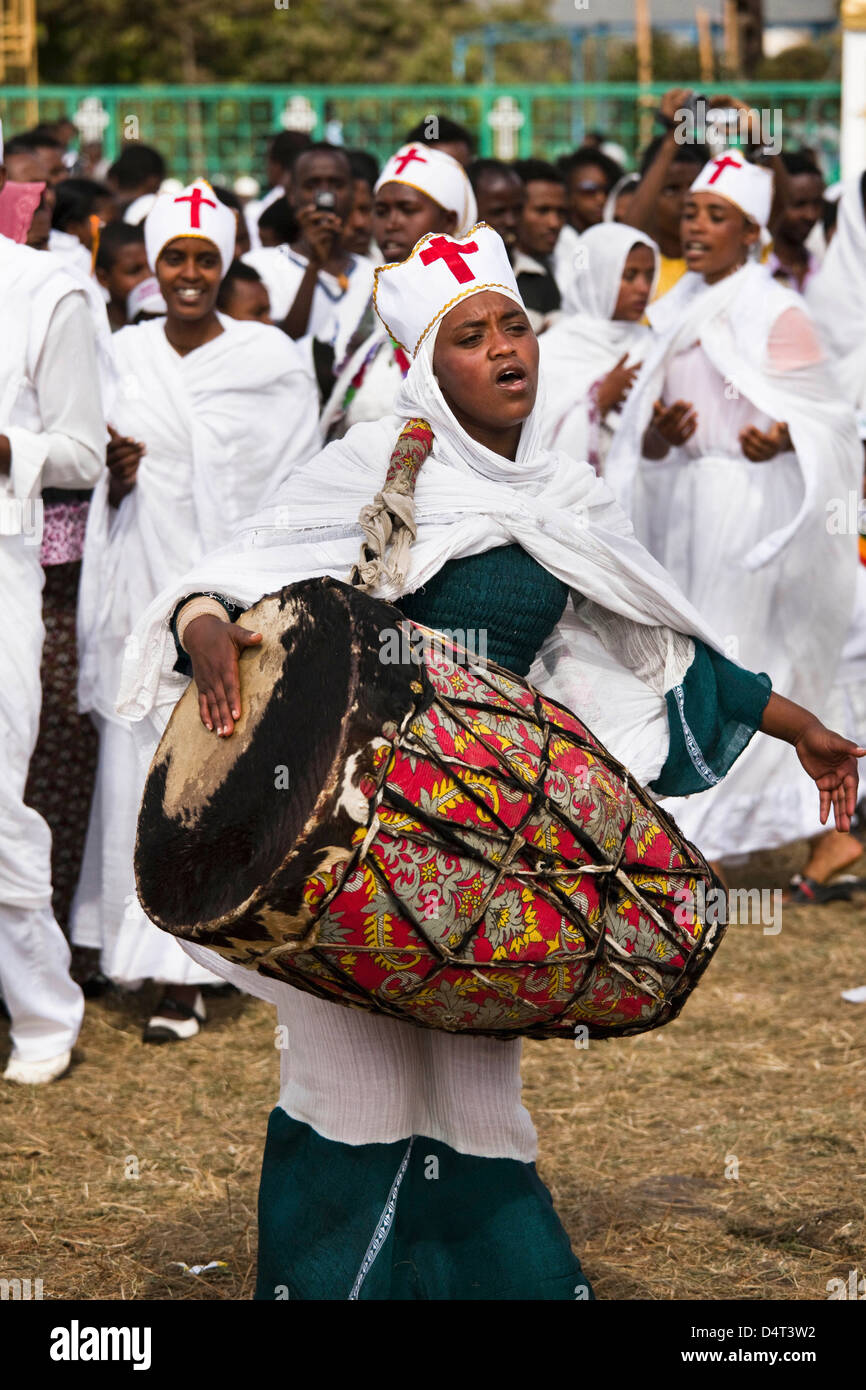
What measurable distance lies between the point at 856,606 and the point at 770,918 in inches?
52.3

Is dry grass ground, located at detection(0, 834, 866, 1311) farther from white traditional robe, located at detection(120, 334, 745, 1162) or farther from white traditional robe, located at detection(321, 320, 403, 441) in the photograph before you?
white traditional robe, located at detection(321, 320, 403, 441)

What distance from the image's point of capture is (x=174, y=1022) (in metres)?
5.46

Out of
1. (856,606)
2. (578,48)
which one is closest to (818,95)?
(578,48)

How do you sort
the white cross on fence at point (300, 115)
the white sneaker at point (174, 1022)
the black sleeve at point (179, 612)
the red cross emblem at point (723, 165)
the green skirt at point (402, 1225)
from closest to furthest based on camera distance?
the black sleeve at point (179, 612) → the green skirt at point (402, 1225) → the white sneaker at point (174, 1022) → the red cross emblem at point (723, 165) → the white cross on fence at point (300, 115)

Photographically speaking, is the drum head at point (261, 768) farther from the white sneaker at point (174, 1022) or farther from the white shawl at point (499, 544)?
the white sneaker at point (174, 1022)

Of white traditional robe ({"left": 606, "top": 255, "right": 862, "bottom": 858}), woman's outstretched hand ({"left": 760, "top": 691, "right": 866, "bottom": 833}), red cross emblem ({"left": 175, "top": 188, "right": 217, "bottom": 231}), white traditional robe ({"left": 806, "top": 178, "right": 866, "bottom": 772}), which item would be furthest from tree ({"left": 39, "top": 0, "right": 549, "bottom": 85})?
woman's outstretched hand ({"left": 760, "top": 691, "right": 866, "bottom": 833})

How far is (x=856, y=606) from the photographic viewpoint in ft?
23.6

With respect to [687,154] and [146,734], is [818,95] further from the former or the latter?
[146,734]

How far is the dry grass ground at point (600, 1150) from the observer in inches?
155

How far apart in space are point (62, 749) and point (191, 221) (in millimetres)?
1648

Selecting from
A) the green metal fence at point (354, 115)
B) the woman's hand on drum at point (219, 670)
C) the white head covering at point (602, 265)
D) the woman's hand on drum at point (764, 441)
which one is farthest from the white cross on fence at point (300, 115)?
the woman's hand on drum at point (219, 670)

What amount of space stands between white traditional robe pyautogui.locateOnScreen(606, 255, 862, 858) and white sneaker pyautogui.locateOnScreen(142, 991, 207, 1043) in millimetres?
1870

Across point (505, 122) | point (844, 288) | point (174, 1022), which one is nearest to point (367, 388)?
point (174, 1022)

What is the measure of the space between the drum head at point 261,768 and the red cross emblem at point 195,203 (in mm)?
3014
